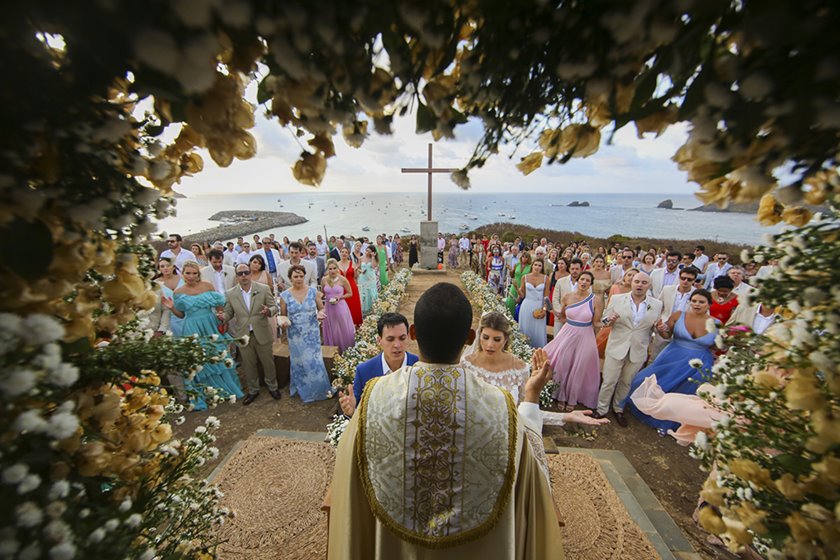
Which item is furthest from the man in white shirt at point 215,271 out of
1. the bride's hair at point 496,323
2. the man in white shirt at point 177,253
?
the bride's hair at point 496,323

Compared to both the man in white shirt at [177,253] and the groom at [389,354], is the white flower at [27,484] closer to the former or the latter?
the groom at [389,354]

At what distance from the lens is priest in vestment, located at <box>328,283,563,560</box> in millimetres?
1527

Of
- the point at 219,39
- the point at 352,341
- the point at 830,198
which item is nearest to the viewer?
the point at 219,39

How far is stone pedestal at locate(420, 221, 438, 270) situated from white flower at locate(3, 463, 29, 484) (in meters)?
17.2

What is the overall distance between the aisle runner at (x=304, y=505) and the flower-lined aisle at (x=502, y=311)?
5.05 ft

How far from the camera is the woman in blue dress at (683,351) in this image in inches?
196

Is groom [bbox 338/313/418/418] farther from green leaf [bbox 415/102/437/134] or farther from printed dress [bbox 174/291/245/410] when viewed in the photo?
printed dress [bbox 174/291/245/410]

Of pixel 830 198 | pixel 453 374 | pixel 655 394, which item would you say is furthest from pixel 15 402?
pixel 655 394

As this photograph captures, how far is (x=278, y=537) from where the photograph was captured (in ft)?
11.3

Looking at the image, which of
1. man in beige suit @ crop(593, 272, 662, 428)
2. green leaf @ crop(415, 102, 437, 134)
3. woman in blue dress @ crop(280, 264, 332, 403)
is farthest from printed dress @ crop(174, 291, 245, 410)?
man in beige suit @ crop(593, 272, 662, 428)

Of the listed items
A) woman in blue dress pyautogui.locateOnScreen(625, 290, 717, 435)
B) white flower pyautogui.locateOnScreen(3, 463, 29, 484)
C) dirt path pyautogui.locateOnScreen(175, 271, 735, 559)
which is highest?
white flower pyautogui.locateOnScreen(3, 463, 29, 484)

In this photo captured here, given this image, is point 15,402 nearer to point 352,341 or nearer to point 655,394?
point 655,394

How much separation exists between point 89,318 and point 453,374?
126cm

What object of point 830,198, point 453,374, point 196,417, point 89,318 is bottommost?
point 196,417
